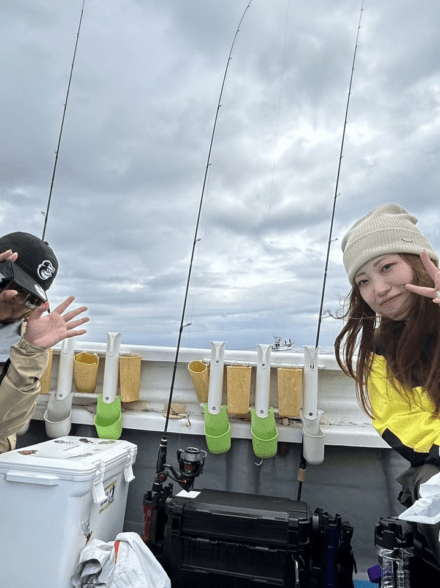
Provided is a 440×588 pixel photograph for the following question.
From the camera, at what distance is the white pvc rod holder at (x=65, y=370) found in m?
2.92

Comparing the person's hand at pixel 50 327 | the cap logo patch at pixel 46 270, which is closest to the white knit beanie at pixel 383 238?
the person's hand at pixel 50 327

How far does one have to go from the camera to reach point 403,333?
1.64 metres

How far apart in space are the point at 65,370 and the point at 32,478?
115cm

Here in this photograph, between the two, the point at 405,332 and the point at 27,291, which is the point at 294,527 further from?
the point at 27,291

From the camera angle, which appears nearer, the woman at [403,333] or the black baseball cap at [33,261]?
the woman at [403,333]

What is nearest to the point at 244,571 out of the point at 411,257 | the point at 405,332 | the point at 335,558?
the point at 335,558

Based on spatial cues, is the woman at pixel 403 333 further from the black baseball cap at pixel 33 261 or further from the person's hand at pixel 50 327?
the black baseball cap at pixel 33 261

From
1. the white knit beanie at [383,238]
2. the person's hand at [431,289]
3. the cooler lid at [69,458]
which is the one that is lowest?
the cooler lid at [69,458]

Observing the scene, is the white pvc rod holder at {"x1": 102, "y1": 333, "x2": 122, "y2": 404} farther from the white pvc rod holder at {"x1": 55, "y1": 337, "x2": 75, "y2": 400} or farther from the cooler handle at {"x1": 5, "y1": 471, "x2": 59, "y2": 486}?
the cooler handle at {"x1": 5, "y1": 471, "x2": 59, "y2": 486}

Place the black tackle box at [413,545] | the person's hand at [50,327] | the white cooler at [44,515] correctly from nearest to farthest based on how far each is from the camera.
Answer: the black tackle box at [413,545]
the person's hand at [50,327]
the white cooler at [44,515]

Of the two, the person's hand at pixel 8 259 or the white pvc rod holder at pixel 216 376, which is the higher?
the person's hand at pixel 8 259

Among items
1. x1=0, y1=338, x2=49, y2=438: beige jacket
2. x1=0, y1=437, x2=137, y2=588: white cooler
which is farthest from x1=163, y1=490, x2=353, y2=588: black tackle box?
x1=0, y1=338, x2=49, y2=438: beige jacket

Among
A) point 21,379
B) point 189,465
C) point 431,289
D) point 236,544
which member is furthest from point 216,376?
point 431,289

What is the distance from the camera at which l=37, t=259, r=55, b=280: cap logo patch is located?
1.84m
